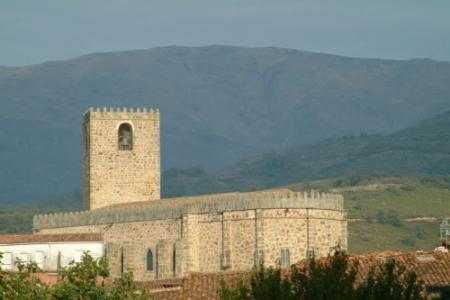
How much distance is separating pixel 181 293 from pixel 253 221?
81.4 feet

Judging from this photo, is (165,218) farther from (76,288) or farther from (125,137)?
(76,288)

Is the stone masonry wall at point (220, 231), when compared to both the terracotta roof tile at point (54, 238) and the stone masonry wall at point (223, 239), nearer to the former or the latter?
the stone masonry wall at point (223, 239)

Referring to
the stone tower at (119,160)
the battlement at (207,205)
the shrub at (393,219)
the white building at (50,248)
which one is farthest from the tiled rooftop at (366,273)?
the shrub at (393,219)

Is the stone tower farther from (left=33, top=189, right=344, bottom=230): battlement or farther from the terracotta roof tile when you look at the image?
the terracotta roof tile

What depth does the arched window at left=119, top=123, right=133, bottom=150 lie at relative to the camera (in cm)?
9009

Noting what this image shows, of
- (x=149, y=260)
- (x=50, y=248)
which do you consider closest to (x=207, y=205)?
(x=149, y=260)

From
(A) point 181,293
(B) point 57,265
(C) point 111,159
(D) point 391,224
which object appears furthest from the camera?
(D) point 391,224

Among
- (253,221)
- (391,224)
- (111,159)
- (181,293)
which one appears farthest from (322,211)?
(391,224)

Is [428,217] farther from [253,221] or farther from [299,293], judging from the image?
[299,293]

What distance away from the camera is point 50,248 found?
84.1 m

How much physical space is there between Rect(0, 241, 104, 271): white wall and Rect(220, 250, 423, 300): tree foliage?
4487 centimetres

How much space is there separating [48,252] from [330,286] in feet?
155

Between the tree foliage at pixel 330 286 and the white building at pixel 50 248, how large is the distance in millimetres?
44961

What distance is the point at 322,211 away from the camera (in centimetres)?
7900
